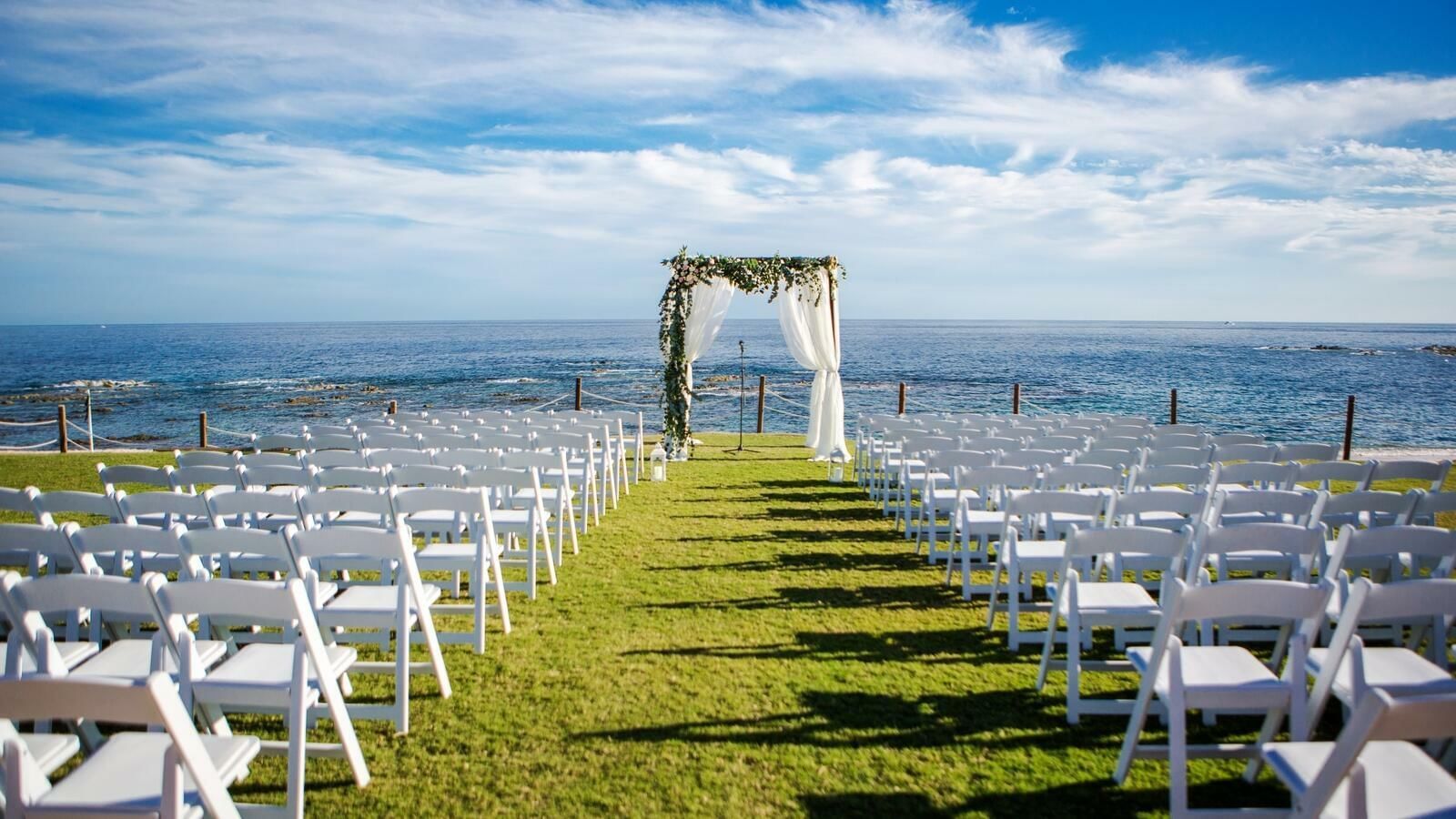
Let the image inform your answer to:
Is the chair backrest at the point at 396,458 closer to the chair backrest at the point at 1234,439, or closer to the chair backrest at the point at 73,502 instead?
the chair backrest at the point at 73,502

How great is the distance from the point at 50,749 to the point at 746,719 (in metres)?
2.52

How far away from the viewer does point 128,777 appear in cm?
229

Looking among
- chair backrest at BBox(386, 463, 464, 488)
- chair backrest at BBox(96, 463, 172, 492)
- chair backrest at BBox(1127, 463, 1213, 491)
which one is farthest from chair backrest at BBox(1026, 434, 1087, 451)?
chair backrest at BBox(96, 463, 172, 492)

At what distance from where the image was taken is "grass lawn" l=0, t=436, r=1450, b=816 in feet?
9.99

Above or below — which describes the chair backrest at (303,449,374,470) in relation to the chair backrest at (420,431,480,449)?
below

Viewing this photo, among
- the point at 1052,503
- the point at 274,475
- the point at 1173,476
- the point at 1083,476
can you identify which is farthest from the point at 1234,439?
the point at 274,475

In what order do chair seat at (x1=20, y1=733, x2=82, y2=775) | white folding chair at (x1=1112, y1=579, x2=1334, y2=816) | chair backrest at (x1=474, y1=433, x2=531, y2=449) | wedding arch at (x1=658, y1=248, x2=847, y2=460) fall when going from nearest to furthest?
chair seat at (x1=20, y1=733, x2=82, y2=775)
white folding chair at (x1=1112, y1=579, x2=1334, y2=816)
chair backrest at (x1=474, y1=433, x2=531, y2=449)
wedding arch at (x1=658, y1=248, x2=847, y2=460)

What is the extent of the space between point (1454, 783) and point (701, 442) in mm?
11952

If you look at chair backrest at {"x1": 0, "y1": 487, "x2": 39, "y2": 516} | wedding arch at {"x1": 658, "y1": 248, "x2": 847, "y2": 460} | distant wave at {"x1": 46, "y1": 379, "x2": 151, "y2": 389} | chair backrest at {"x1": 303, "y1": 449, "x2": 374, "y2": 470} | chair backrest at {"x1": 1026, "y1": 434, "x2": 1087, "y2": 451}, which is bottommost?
distant wave at {"x1": 46, "y1": 379, "x2": 151, "y2": 389}

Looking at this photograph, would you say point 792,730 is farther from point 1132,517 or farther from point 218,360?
point 218,360

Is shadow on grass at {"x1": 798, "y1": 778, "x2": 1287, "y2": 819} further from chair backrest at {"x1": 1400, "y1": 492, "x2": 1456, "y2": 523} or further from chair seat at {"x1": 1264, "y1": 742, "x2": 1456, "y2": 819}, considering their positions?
chair backrest at {"x1": 1400, "y1": 492, "x2": 1456, "y2": 523}

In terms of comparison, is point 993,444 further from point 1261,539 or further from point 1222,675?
point 1222,675

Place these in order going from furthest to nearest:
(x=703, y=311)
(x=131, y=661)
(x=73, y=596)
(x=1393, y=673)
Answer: (x=703, y=311), (x=131, y=661), (x=1393, y=673), (x=73, y=596)

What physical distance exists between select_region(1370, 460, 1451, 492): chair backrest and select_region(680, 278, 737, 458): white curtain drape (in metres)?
7.90
